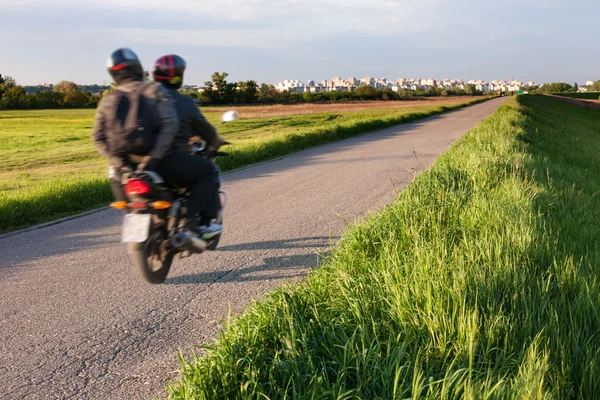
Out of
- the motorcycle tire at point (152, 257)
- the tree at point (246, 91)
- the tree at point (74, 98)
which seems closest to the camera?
the motorcycle tire at point (152, 257)

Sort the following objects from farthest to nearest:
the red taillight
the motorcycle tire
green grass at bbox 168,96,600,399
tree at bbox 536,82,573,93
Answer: tree at bbox 536,82,573,93, the motorcycle tire, the red taillight, green grass at bbox 168,96,600,399

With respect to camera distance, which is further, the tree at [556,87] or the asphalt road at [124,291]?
the tree at [556,87]

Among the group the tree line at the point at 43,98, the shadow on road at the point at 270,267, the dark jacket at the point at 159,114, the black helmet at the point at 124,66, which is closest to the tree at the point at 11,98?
the tree line at the point at 43,98

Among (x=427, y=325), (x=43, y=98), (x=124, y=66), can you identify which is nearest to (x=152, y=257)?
(x=124, y=66)

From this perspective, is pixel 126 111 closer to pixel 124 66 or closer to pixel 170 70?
pixel 124 66

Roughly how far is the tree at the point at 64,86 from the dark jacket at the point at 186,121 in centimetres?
7290

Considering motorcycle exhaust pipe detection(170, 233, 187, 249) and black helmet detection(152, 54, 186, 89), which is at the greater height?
black helmet detection(152, 54, 186, 89)

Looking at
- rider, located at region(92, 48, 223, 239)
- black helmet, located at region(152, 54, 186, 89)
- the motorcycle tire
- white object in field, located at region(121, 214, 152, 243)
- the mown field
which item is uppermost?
black helmet, located at region(152, 54, 186, 89)

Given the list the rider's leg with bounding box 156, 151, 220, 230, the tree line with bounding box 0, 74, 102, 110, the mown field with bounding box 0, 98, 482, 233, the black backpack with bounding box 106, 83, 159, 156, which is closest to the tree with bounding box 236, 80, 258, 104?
the mown field with bounding box 0, 98, 482, 233

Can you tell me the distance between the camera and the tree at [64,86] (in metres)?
71.8

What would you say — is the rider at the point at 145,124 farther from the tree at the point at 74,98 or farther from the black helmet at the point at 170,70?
the tree at the point at 74,98

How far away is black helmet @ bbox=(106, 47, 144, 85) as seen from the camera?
15.0 ft

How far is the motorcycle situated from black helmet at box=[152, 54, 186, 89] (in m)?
0.96

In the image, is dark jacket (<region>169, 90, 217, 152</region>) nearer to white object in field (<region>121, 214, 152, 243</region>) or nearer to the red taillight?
the red taillight
